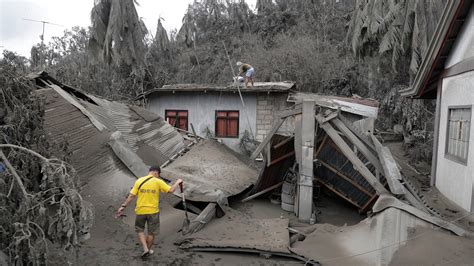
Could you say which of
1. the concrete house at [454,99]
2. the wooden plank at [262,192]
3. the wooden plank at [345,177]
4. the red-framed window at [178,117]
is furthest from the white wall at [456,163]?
the red-framed window at [178,117]

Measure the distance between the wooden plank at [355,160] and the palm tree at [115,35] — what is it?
61.1 feet

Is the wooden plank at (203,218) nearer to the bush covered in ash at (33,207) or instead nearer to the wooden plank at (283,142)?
the wooden plank at (283,142)

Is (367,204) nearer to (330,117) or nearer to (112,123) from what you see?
(330,117)

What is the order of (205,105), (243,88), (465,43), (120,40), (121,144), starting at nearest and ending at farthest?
(465,43)
(121,144)
(243,88)
(205,105)
(120,40)

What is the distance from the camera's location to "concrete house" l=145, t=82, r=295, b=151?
15711 mm

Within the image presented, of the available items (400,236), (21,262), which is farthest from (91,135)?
(400,236)

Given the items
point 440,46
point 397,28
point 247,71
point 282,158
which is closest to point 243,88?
point 247,71

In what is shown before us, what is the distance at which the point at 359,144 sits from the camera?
734 cm

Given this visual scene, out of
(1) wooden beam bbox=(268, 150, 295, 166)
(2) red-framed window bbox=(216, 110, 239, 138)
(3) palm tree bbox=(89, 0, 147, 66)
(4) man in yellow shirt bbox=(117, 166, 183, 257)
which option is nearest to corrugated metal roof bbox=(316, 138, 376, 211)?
(1) wooden beam bbox=(268, 150, 295, 166)

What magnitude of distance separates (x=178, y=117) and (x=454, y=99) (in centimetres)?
1200

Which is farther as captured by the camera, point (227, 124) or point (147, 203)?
point (227, 124)

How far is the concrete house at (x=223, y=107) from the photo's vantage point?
1571 cm

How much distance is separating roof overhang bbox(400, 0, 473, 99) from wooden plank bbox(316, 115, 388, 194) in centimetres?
333

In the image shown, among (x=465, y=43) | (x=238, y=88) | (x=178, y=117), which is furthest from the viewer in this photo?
(x=178, y=117)
